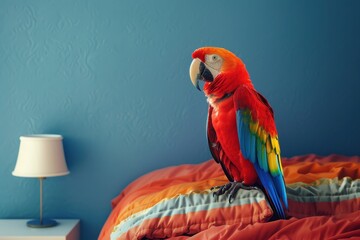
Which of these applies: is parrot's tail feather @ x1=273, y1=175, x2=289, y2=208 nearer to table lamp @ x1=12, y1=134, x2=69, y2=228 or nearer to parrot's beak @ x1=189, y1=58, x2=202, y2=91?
parrot's beak @ x1=189, y1=58, x2=202, y2=91

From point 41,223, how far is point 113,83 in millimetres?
777

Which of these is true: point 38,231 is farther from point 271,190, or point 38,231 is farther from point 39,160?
point 271,190

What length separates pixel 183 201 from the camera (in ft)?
5.00

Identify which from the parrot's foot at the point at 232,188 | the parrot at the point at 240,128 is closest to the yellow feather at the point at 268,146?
the parrot at the point at 240,128

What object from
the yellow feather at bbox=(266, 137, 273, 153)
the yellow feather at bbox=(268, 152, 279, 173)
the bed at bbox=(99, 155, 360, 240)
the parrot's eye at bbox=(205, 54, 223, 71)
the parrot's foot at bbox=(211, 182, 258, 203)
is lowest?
the bed at bbox=(99, 155, 360, 240)

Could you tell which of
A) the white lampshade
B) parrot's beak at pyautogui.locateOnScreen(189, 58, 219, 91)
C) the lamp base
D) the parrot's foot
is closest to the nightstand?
the lamp base

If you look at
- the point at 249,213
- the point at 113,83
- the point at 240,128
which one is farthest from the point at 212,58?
the point at 113,83

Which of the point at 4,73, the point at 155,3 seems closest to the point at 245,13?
the point at 155,3

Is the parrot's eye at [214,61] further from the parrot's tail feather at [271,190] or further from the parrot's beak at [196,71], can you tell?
the parrot's tail feather at [271,190]

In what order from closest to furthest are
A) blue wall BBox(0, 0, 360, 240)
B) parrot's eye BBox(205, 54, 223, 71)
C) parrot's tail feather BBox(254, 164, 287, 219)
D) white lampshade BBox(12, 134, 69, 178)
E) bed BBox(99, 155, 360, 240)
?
bed BBox(99, 155, 360, 240) < parrot's tail feather BBox(254, 164, 287, 219) < parrot's eye BBox(205, 54, 223, 71) < white lampshade BBox(12, 134, 69, 178) < blue wall BBox(0, 0, 360, 240)

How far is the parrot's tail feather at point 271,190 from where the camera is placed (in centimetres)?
144

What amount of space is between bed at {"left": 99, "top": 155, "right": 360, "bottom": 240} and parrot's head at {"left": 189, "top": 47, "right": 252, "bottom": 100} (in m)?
0.34

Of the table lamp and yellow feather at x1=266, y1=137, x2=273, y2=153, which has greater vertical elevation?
yellow feather at x1=266, y1=137, x2=273, y2=153

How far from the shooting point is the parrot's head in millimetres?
1517
